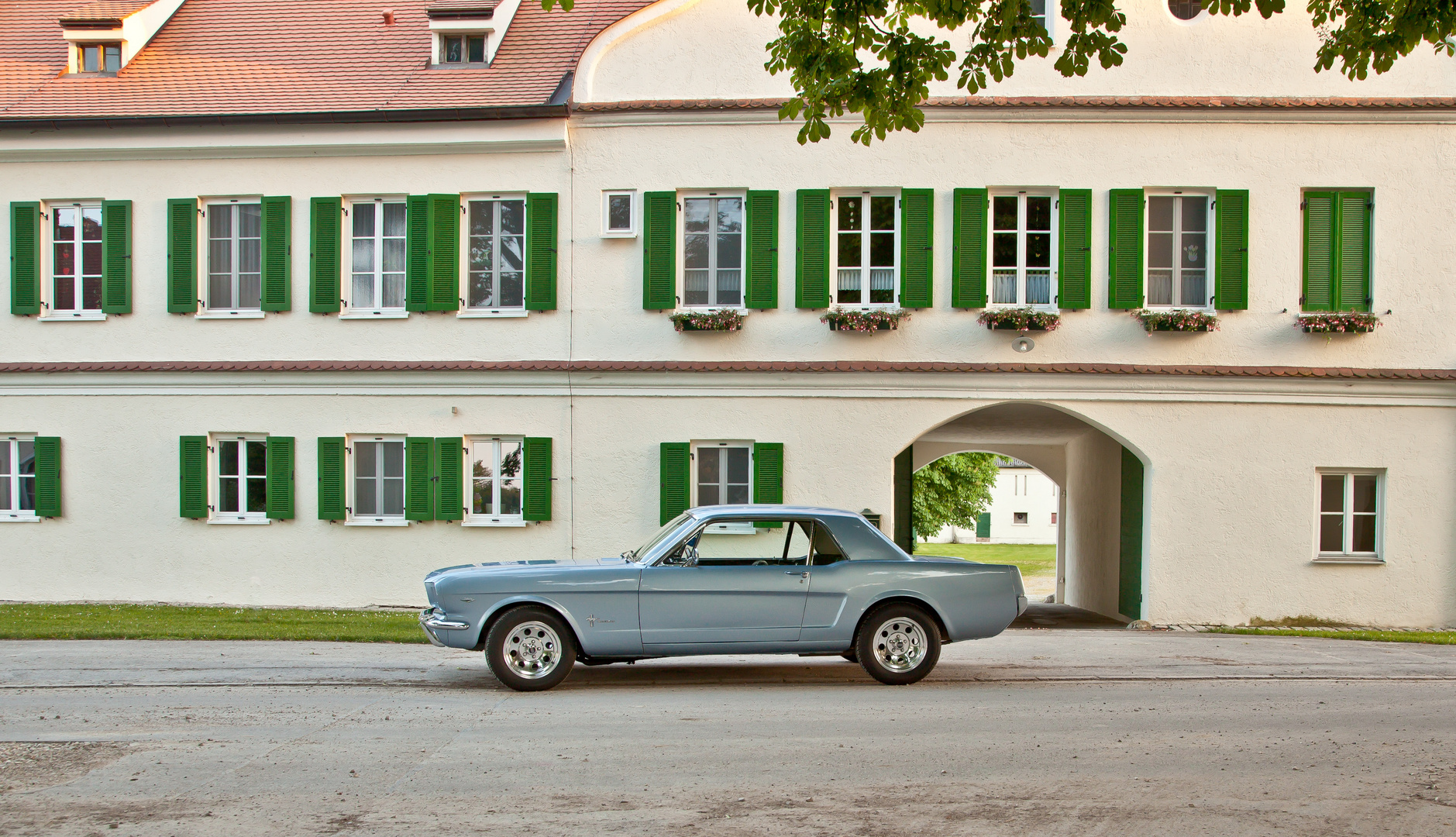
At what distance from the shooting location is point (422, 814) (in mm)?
6105

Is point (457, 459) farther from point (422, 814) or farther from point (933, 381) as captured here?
point (422, 814)

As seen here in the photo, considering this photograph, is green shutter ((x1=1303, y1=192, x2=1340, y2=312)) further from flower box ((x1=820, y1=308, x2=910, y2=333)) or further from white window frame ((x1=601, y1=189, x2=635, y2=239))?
white window frame ((x1=601, y1=189, x2=635, y2=239))

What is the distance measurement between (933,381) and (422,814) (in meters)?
11.8

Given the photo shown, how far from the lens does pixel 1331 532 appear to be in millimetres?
16781

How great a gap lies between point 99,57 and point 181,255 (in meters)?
4.28

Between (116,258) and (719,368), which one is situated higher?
(116,258)

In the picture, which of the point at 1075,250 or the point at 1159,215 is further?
the point at 1159,215

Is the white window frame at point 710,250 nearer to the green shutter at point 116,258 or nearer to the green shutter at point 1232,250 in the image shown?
the green shutter at point 1232,250

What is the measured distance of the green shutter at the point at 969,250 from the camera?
16875mm

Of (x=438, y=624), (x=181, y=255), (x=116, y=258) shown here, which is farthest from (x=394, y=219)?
(x=438, y=624)

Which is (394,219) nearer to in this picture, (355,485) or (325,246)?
(325,246)

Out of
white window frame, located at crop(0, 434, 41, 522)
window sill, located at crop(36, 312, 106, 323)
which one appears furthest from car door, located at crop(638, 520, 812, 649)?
white window frame, located at crop(0, 434, 41, 522)

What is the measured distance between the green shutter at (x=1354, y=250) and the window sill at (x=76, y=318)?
17.1 metres

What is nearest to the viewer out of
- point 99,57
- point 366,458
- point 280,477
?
point 280,477
